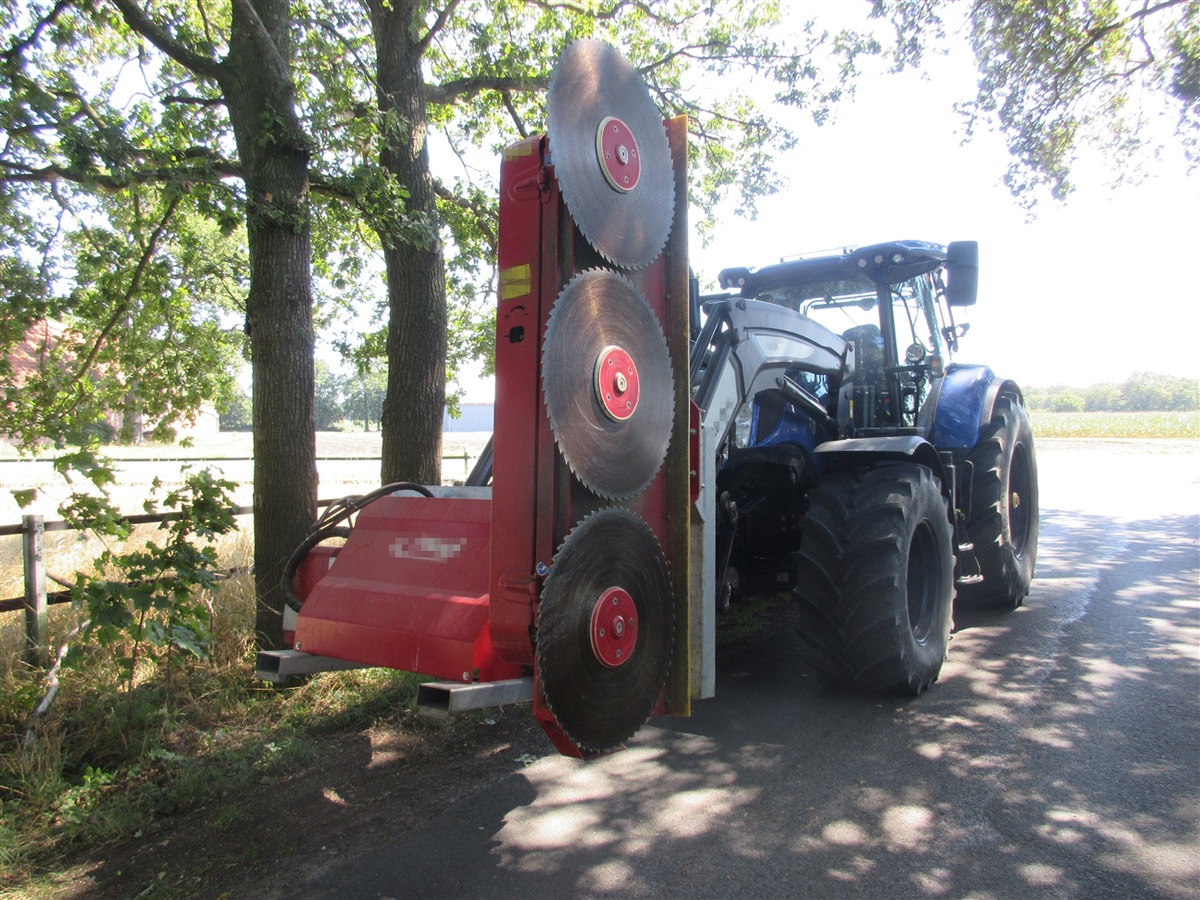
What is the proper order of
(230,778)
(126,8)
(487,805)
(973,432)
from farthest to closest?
(973,432) → (126,8) → (230,778) → (487,805)

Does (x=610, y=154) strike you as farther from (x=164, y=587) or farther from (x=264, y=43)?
(x=264, y=43)

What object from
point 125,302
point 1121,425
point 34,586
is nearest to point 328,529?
point 34,586

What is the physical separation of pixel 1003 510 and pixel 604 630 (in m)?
4.82

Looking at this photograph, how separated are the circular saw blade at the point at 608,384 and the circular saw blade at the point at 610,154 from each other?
0.20 meters

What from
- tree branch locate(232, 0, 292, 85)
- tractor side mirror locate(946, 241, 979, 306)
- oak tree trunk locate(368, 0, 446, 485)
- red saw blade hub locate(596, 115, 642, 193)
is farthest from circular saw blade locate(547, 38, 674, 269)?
oak tree trunk locate(368, 0, 446, 485)

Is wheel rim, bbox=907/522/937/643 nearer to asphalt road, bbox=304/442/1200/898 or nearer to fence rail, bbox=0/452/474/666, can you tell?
asphalt road, bbox=304/442/1200/898

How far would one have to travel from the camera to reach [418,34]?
7.33 meters

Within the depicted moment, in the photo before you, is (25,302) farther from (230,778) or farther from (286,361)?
(230,778)

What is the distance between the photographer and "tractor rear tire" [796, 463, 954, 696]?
175 inches

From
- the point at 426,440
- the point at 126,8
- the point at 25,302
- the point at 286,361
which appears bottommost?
the point at 426,440

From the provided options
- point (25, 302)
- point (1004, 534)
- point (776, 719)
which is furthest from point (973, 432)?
point (25, 302)

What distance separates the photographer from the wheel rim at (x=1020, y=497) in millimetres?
7555

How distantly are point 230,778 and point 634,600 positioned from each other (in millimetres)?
2156

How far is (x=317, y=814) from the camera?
348cm
